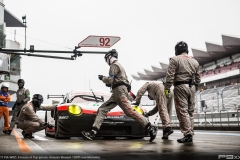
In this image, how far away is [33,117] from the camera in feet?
24.6

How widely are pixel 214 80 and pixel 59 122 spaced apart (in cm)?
4201

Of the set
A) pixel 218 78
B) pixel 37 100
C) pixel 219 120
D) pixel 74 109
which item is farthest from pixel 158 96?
pixel 218 78

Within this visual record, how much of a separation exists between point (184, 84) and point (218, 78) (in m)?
40.2

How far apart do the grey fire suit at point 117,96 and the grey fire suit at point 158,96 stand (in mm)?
565

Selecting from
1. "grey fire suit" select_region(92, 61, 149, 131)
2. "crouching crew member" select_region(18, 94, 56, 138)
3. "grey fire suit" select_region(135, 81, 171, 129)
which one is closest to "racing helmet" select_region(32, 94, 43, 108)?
"crouching crew member" select_region(18, 94, 56, 138)

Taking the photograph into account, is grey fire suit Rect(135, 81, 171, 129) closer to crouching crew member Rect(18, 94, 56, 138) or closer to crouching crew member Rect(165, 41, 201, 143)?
crouching crew member Rect(165, 41, 201, 143)

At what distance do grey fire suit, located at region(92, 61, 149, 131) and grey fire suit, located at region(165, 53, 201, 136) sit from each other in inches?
29.2

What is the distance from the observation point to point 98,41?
414 inches

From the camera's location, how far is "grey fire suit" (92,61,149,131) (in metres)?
6.33

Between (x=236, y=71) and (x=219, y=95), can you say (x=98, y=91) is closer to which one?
(x=219, y=95)

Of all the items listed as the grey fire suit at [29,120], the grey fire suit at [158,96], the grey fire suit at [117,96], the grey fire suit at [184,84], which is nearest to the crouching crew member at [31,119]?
the grey fire suit at [29,120]

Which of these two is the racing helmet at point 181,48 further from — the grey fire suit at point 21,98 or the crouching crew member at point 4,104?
the crouching crew member at point 4,104

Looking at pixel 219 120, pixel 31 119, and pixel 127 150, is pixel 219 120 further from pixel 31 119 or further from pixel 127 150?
pixel 127 150

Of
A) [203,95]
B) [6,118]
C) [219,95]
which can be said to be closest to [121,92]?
[6,118]
